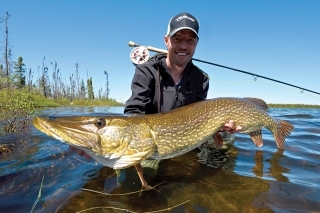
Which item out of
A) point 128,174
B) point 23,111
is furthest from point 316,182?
point 23,111

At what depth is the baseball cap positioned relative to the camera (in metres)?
3.13

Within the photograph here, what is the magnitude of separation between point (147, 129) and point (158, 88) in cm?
120

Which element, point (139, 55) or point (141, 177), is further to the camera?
point (139, 55)

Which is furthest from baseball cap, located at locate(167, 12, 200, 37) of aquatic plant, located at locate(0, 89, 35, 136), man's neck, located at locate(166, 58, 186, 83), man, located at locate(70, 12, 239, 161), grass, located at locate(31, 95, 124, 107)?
grass, located at locate(31, 95, 124, 107)

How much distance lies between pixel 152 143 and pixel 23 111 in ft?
18.6

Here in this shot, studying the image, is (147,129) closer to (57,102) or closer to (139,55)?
(139,55)

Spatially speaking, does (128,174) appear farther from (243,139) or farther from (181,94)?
(243,139)

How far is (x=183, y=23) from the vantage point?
3129 millimetres

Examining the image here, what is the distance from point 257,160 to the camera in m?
3.54

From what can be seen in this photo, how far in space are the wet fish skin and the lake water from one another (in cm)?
38

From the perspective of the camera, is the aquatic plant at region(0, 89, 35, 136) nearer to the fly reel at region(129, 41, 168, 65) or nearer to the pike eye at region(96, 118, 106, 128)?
the fly reel at region(129, 41, 168, 65)

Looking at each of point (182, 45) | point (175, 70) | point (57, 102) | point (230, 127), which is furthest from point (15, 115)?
point (57, 102)

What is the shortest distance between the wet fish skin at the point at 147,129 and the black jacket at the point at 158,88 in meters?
0.71

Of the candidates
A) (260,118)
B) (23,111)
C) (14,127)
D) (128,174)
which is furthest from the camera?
(23,111)
